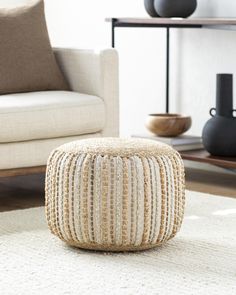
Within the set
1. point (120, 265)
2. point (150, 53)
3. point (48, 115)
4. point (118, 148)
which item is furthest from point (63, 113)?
point (150, 53)

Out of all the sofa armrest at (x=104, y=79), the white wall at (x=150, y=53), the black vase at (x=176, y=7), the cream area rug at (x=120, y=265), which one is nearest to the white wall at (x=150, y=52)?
the white wall at (x=150, y=53)

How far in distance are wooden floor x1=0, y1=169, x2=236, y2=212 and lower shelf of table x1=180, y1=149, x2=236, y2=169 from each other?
4.9 inches

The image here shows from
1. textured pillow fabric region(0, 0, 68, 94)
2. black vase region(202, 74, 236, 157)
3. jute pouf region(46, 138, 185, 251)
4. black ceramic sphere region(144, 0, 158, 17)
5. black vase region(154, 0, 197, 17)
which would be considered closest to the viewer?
jute pouf region(46, 138, 185, 251)

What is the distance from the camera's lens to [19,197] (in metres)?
3.76

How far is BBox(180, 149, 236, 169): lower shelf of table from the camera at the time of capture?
3811 millimetres

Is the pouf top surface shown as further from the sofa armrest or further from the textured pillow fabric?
the textured pillow fabric

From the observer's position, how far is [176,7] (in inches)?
162

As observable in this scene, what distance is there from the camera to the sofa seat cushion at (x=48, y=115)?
3.41 metres

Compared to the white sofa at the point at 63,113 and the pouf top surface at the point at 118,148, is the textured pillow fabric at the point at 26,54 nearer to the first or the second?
the white sofa at the point at 63,113

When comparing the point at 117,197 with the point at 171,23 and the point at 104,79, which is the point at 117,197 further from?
the point at 171,23

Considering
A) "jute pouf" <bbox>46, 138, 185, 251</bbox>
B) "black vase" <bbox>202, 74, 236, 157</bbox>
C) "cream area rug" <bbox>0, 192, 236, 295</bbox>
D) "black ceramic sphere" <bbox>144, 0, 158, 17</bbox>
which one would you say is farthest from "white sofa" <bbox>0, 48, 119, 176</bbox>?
"jute pouf" <bbox>46, 138, 185, 251</bbox>

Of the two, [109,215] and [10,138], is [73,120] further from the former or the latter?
[109,215]

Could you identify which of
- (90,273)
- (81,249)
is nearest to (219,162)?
(81,249)

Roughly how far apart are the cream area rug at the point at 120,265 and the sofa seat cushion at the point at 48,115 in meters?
0.41
